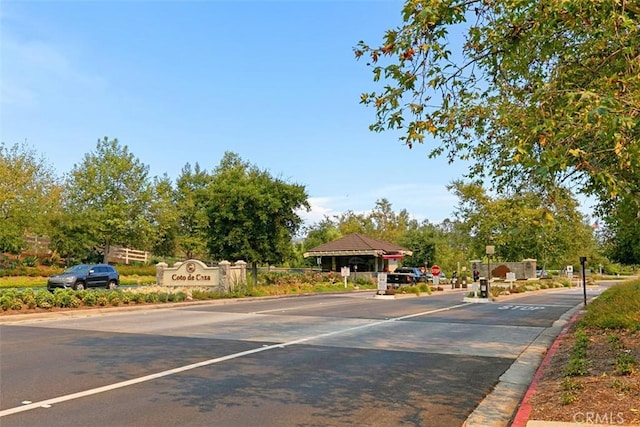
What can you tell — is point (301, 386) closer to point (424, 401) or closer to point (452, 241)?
point (424, 401)

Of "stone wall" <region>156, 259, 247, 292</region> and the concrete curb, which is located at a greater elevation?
"stone wall" <region>156, 259, 247, 292</region>

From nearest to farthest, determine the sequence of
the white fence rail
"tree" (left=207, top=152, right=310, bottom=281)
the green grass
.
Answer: the green grass → "tree" (left=207, top=152, right=310, bottom=281) → the white fence rail

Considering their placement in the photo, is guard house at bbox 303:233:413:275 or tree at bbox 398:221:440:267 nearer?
guard house at bbox 303:233:413:275

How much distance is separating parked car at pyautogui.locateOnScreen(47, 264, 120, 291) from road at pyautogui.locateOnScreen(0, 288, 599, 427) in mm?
12111

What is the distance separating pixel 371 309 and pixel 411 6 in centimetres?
1714

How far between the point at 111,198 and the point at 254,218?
22235 mm

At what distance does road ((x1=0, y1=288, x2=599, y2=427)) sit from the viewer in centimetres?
636

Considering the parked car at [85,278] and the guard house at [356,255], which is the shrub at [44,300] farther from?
the guard house at [356,255]

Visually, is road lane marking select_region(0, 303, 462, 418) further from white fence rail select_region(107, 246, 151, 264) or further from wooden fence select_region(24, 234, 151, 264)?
white fence rail select_region(107, 246, 151, 264)

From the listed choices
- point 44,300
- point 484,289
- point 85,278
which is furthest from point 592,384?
point 85,278

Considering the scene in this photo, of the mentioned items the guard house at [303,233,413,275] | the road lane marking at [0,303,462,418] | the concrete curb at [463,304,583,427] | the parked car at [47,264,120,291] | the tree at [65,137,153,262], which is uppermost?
the tree at [65,137,153,262]

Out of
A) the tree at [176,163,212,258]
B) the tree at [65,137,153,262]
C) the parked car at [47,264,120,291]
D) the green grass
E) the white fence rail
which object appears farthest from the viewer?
the tree at [176,163,212,258]

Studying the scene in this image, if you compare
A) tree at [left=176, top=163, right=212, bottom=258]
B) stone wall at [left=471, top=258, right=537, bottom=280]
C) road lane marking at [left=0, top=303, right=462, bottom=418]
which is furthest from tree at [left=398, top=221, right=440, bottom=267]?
road lane marking at [left=0, top=303, right=462, bottom=418]

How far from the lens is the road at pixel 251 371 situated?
6.36 metres
